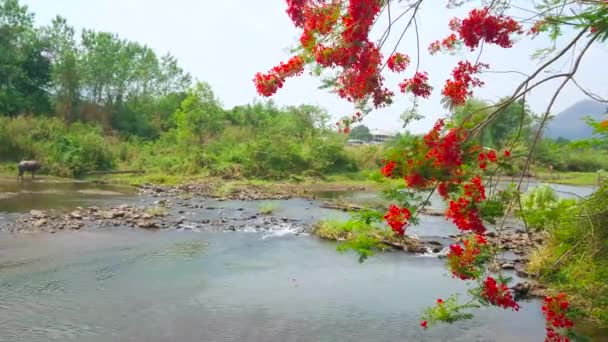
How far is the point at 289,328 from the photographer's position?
29.5 feet

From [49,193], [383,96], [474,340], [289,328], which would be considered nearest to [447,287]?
[474,340]

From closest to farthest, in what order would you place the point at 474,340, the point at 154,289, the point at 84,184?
the point at 474,340
the point at 154,289
the point at 84,184

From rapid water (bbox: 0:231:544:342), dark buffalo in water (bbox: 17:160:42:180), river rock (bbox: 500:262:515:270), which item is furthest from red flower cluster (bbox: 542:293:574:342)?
dark buffalo in water (bbox: 17:160:42:180)

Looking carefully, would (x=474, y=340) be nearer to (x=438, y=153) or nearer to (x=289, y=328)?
(x=289, y=328)

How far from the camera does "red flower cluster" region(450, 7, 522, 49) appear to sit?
5.32m

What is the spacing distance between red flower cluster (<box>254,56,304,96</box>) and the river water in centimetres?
423

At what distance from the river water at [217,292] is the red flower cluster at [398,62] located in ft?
15.0

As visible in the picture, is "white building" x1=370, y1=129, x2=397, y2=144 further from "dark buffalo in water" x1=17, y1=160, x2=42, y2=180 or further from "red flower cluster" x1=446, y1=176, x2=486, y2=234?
"dark buffalo in water" x1=17, y1=160, x2=42, y2=180

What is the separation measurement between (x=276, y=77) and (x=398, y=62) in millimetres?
1398

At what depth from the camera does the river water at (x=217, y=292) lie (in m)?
8.77

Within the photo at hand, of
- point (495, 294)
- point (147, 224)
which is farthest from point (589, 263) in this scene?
point (147, 224)

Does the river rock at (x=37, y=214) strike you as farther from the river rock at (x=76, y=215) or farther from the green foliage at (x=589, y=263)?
the green foliage at (x=589, y=263)

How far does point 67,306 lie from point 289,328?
158 inches

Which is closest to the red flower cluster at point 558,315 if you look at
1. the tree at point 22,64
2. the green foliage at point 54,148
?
the green foliage at point 54,148
